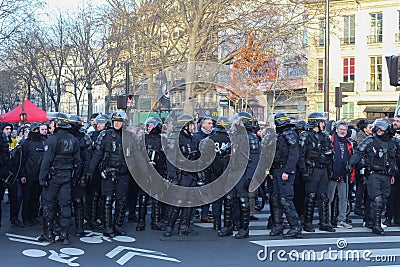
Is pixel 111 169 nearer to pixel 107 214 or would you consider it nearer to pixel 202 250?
pixel 107 214

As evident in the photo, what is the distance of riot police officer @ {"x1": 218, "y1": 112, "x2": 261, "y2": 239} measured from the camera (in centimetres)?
871

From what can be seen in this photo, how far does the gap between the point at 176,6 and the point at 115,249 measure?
55.6 feet

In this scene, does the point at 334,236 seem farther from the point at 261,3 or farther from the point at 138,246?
the point at 261,3

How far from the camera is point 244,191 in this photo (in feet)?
28.7

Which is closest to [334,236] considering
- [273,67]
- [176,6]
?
[176,6]

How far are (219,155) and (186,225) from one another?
1.37 metres

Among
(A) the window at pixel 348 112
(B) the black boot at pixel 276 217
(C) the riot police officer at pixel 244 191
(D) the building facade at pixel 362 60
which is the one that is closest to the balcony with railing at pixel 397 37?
(D) the building facade at pixel 362 60

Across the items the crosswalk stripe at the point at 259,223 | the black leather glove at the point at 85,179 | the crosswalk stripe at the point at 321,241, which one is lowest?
the crosswalk stripe at the point at 321,241

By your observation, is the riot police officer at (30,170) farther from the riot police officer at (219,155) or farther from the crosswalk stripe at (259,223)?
the riot police officer at (219,155)

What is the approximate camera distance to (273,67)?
26844 mm

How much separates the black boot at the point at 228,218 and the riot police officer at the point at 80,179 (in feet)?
8.04

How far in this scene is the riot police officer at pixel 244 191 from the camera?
8.71 m

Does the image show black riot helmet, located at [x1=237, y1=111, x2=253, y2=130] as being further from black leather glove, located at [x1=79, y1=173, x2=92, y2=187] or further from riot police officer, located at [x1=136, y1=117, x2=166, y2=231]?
black leather glove, located at [x1=79, y1=173, x2=92, y2=187]

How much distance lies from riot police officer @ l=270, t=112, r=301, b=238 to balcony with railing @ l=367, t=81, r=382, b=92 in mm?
31547
